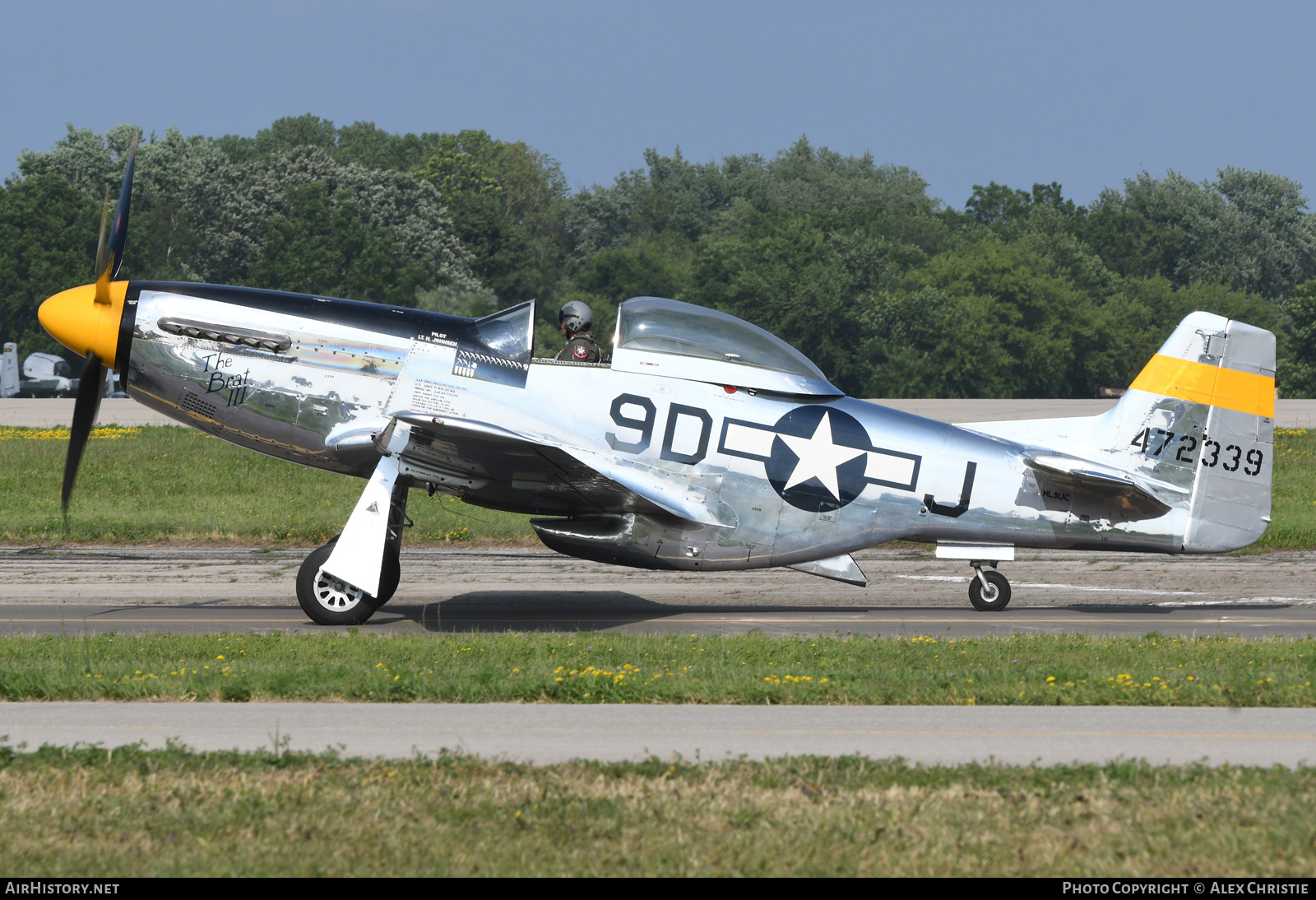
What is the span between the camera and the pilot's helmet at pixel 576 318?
1219 cm

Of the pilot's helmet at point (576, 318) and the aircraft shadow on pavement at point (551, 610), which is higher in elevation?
the pilot's helmet at point (576, 318)

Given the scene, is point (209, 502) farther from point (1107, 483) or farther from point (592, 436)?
point (1107, 483)

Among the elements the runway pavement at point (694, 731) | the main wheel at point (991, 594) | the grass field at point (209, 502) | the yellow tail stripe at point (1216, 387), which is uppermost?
the yellow tail stripe at point (1216, 387)

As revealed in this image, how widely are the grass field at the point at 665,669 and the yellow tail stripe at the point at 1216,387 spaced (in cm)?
311

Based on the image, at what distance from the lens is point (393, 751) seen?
261 inches

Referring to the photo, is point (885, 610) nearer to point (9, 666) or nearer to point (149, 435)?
point (9, 666)

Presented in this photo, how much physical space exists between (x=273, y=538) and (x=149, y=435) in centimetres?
1364

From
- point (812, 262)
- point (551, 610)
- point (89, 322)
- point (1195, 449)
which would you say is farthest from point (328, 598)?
point (812, 262)

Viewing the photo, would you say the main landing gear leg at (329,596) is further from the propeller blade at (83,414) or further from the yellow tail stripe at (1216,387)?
the yellow tail stripe at (1216,387)

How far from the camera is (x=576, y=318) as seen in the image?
12219 millimetres

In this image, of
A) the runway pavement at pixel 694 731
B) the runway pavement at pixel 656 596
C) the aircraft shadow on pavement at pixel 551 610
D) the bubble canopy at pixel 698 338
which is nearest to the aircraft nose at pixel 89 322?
the runway pavement at pixel 656 596

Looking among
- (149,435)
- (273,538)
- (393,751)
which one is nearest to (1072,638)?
(393,751)

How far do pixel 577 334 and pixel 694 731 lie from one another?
5777 millimetres
